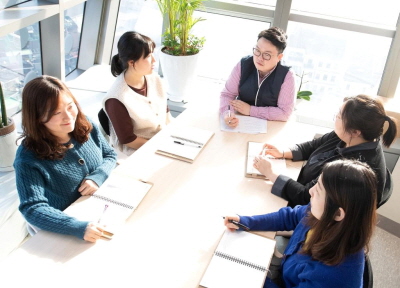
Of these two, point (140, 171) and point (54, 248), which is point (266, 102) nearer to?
point (140, 171)

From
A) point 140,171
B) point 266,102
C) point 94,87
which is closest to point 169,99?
point 94,87

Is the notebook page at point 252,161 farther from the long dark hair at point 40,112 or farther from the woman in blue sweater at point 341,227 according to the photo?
the long dark hair at point 40,112

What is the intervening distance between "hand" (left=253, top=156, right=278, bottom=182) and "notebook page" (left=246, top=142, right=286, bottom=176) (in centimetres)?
2

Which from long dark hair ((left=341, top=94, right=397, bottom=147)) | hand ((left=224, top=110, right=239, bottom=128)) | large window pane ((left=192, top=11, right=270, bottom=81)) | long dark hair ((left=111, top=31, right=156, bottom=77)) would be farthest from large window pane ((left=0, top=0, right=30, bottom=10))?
long dark hair ((left=341, top=94, right=397, bottom=147))

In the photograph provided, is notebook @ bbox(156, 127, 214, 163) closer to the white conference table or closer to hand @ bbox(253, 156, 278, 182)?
the white conference table

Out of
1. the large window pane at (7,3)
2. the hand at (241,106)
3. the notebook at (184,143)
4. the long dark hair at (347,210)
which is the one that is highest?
the large window pane at (7,3)

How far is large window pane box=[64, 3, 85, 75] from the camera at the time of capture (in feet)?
11.2

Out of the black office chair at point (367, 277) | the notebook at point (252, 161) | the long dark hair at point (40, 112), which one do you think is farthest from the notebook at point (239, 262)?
the long dark hair at point (40, 112)

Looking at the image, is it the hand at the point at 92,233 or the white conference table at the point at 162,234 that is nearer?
the white conference table at the point at 162,234

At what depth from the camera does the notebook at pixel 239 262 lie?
1394 millimetres

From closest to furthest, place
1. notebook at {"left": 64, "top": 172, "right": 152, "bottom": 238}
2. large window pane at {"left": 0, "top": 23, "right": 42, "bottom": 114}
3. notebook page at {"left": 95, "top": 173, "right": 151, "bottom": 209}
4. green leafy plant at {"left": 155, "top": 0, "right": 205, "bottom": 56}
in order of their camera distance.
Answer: notebook at {"left": 64, "top": 172, "right": 152, "bottom": 238} → notebook page at {"left": 95, "top": 173, "right": 151, "bottom": 209} → large window pane at {"left": 0, "top": 23, "right": 42, "bottom": 114} → green leafy plant at {"left": 155, "top": 0, "right": 205, "bottom": 56}

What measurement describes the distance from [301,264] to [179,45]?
2364 millimetres

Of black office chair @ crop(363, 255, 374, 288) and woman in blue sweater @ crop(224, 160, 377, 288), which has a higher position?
woman in blue sweater @ crop(224, 160, 377, 288)

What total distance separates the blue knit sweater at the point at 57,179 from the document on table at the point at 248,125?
2.39 ft
